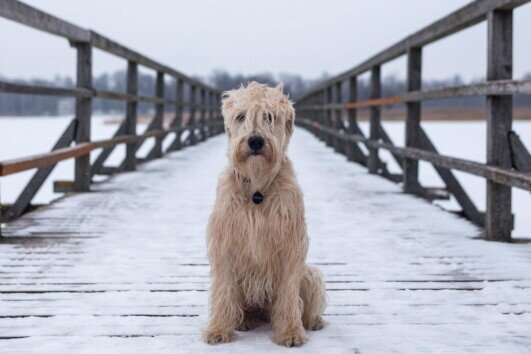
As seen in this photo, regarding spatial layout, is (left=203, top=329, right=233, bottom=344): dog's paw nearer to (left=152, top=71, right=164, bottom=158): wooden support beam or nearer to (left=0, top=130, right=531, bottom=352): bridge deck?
(left=0, top=130, right=531, bottom=352): bridge deck

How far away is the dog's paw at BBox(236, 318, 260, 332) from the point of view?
8.62 feet

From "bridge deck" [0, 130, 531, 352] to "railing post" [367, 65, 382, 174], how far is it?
2.61m

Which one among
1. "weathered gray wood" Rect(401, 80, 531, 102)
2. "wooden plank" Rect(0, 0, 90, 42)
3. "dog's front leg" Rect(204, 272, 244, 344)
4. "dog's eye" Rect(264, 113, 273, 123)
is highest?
"wooden plank" Rect(0, 0, 90, 42)

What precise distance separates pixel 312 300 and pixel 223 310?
1.25 ft

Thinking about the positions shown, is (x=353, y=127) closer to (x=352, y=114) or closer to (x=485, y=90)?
(x=352, y=114)

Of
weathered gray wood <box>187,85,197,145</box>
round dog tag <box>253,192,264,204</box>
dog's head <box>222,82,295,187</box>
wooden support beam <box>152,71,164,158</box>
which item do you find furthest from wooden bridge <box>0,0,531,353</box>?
weathered gray wood <box>187,85,197,145</box>

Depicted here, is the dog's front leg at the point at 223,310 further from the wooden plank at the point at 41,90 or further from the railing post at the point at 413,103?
the railing post at the point at 413,103

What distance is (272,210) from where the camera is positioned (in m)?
2.48

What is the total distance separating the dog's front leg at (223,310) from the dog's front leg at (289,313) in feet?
0.52

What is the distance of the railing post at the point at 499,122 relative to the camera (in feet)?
13.9

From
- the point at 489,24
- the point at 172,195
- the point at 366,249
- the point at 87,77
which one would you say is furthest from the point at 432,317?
the point at 87,77

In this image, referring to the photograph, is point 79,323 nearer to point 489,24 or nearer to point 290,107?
point 290,107

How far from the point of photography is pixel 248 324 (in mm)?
2656

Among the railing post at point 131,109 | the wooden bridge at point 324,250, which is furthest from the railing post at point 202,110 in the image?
the wooden bridge at point 324,250
